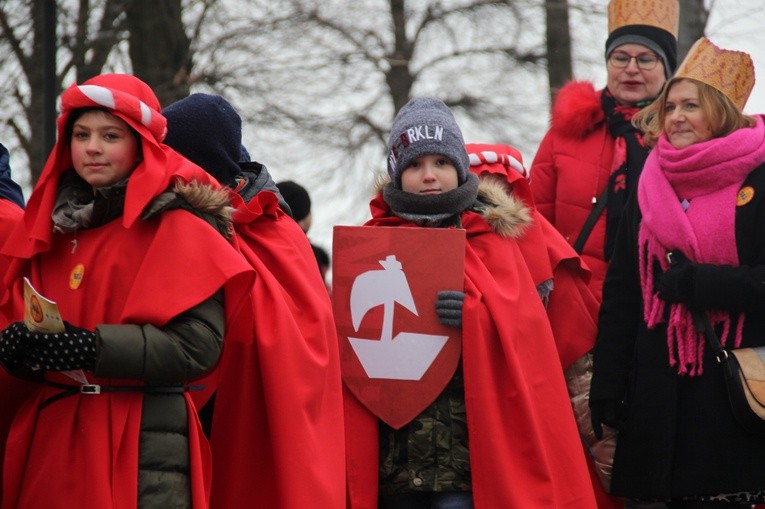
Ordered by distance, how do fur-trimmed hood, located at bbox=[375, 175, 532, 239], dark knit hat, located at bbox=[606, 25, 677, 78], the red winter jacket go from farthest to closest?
dark knit hat, located at bbox=[606, 25, 677, 78] → the red winter jacket → fur-trimmed hood, located at bbox=[375, 175, 532, 239]

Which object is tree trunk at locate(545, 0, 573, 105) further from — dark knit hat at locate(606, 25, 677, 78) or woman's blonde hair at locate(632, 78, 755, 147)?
woman's blonde hair at locate(632, 78, 755, 147)

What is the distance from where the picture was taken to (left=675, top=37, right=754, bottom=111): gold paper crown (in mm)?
5953

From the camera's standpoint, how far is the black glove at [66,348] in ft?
14.4

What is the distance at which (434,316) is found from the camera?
5605mm

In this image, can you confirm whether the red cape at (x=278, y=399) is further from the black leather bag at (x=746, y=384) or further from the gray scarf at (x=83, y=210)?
the black leather bag at (x=746, y=384)

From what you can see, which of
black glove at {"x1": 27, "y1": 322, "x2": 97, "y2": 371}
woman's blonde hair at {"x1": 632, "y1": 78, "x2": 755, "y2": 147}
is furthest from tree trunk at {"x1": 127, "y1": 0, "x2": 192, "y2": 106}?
Result: black glove at {"x1": 27, "y1": 322, "x2": 97, "y2": 371}

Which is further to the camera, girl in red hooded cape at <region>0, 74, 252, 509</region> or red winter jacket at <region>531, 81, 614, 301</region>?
red winter jacket at <region>531, 81, 614, 301</region>

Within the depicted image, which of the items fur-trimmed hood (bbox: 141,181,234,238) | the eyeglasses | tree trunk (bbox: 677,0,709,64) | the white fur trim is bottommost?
fur-trimmed hood (bbox: 141,181,234,238)

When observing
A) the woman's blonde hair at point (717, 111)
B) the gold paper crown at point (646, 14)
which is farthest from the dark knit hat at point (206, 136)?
the gold paper crown at point (646, 14)

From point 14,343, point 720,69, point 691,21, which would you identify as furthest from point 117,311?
point 691,21

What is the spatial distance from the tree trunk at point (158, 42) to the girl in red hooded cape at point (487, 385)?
8.99 metres

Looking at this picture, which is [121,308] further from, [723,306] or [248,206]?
[723,306]

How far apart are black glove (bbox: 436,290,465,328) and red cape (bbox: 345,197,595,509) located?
0.10ft

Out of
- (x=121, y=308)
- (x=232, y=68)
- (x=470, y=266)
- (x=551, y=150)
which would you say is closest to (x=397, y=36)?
(x=232, y=68)
